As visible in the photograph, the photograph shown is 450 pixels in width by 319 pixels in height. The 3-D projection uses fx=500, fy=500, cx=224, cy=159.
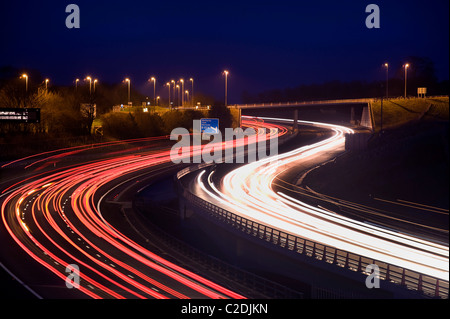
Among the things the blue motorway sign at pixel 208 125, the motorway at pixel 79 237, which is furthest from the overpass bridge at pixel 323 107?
the motorway at pixel 79 237

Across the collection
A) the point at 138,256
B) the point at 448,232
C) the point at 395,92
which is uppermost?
the point at 395,92

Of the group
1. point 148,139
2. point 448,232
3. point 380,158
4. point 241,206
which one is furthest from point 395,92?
point 448,232

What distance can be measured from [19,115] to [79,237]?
19774 millimetres

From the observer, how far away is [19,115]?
4066 centimetres

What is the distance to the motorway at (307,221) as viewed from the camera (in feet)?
55.9

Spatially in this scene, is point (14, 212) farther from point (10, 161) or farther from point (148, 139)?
point (148, 139)

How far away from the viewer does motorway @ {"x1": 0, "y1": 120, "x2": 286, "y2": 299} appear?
17.3 m

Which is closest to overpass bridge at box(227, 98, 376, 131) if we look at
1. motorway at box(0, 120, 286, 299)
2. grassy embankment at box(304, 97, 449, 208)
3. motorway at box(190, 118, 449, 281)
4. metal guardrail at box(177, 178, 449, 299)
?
motorway at box(190, 118, 449, 281)

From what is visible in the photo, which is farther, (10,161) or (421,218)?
(10,161)

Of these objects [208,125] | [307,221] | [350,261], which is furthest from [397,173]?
[208,125]

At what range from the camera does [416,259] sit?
55.0 feet

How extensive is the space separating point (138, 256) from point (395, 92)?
313ft
